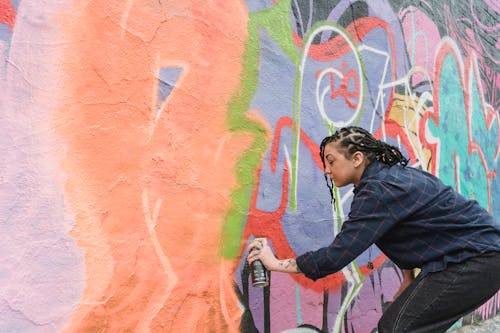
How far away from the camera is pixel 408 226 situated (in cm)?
218

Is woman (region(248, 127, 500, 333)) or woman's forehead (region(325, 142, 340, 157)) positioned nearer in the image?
woman (region(248, 127, 500, 333))

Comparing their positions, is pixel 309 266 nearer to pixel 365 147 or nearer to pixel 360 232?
pixel 360 232

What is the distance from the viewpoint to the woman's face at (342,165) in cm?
230

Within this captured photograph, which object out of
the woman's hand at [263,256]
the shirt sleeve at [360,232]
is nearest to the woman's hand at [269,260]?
the woman's hand at [263,256]

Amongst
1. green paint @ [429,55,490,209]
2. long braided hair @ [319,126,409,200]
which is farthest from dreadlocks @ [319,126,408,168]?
green paint @ [429,55,490,209]

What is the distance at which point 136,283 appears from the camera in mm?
2135

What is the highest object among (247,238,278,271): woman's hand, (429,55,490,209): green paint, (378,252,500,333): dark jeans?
(429,55,490,209): green paint

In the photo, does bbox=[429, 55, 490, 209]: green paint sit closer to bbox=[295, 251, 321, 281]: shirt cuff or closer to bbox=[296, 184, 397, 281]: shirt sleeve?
bbox=[296, 184, 397, 281]: shirt sleeve

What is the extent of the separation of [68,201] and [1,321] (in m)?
0.49

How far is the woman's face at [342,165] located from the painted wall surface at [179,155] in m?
0.50

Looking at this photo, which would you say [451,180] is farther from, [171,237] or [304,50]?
[171,237]

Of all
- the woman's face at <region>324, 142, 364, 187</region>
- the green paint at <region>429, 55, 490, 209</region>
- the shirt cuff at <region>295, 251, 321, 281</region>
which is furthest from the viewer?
the green paint at <region>429, 55, 490, 209</region>

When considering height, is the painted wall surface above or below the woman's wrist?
above

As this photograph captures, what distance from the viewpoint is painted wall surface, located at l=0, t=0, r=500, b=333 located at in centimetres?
186
